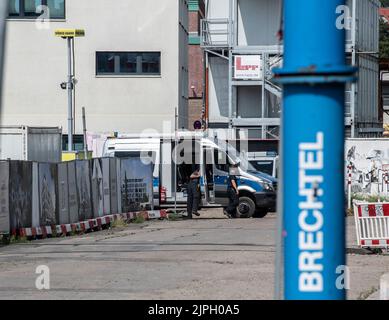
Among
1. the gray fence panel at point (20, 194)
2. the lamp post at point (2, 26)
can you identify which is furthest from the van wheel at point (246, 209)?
the lamp post at point (2, 26)

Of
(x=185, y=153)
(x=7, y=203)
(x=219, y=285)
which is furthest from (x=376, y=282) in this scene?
(x=185, y=153)

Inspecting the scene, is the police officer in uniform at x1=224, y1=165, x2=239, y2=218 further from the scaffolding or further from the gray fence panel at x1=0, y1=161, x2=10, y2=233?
the scaffolding

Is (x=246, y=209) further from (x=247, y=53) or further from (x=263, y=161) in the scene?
(x=247, y=53)

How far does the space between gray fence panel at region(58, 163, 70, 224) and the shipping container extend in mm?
5926

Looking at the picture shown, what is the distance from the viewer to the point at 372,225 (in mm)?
16938

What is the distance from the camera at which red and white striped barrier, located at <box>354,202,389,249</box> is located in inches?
659

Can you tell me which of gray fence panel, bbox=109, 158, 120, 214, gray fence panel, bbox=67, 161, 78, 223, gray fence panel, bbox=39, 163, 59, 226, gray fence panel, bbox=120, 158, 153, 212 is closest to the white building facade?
gray fence panel, bbox=120, 158, 153, 212

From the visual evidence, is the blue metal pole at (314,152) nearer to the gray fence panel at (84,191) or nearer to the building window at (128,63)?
the gray fence panel at (84,191)

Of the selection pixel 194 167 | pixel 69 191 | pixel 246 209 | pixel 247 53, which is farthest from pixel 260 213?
pixel 247 53

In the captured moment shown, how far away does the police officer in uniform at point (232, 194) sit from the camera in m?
28.9

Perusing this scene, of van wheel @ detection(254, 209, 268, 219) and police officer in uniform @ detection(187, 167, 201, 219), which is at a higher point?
police officer in uniform @ detection(187, 167, 201, 219)

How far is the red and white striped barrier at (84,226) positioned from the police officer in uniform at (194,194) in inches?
35.1

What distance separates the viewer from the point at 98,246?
1847cm

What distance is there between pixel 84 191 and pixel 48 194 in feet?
8.00
